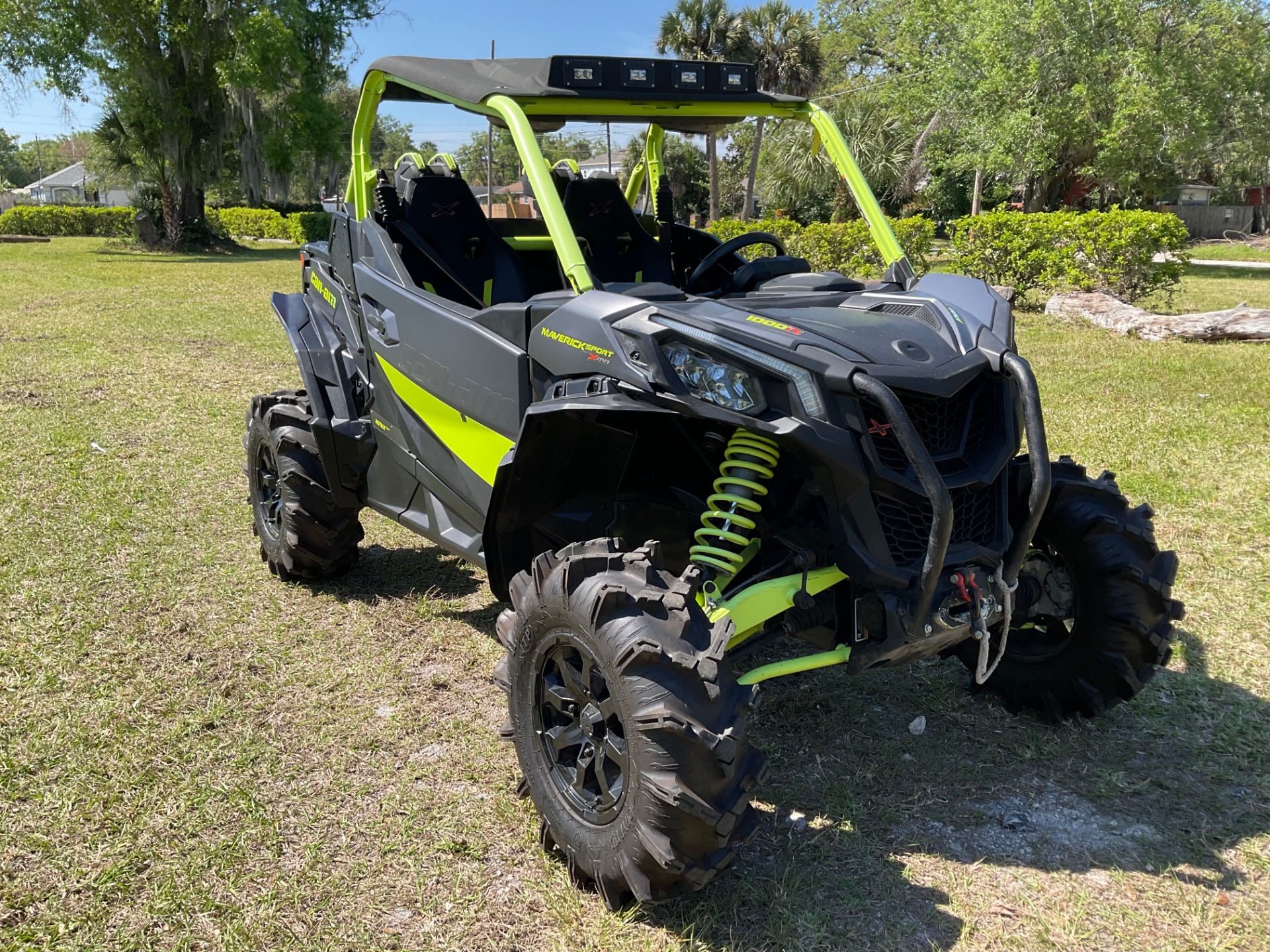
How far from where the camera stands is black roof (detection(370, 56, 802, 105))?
3311 millimetres

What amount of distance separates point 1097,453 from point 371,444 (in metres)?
5.00

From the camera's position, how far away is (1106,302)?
13055 mm

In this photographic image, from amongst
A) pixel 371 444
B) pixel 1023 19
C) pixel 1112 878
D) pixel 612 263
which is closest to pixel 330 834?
pixel 371 444

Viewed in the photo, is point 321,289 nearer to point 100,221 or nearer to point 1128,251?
point 1128,251

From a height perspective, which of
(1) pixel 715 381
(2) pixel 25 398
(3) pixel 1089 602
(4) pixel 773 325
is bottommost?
(2) pixel 25 398

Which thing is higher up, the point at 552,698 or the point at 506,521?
the point at 506,521

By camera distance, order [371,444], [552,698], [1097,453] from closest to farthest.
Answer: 1. [552,698]
2. [371,444]
3. [1097,453]

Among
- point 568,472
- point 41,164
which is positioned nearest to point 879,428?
point 568,472

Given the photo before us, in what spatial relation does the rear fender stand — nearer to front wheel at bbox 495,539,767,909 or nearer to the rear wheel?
the rear wheel

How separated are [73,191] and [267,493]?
110 m

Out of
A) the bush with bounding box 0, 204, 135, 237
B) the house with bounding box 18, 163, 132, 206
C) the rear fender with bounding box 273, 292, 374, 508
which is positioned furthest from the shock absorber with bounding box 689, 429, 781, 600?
the house with bounding box 18, 163, 132, 206

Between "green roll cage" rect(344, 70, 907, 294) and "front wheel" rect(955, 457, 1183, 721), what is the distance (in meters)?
1.09

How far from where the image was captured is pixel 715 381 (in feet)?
8.97

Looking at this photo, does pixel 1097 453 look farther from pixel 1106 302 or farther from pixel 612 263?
pixel 1106 302
